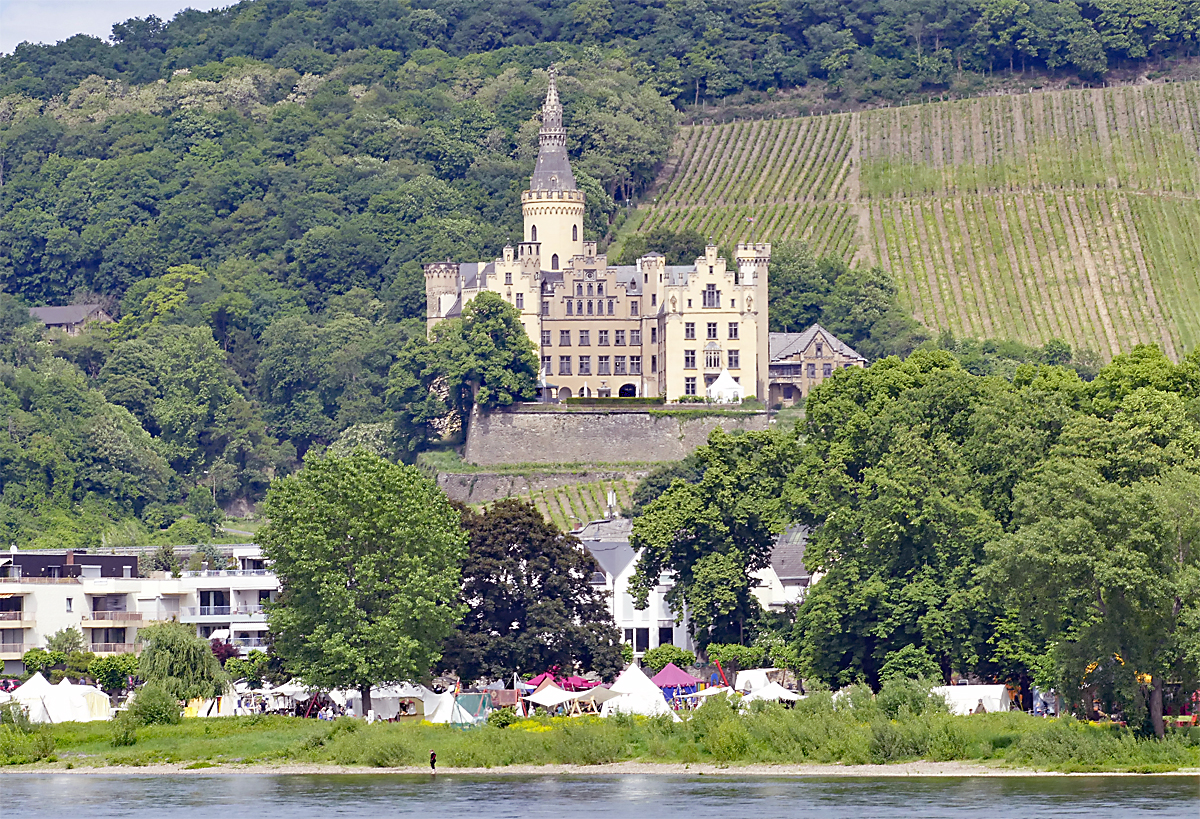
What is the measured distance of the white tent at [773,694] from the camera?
270 ft

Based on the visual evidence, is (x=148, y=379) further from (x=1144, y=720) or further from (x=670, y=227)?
(x=1144, y=720)

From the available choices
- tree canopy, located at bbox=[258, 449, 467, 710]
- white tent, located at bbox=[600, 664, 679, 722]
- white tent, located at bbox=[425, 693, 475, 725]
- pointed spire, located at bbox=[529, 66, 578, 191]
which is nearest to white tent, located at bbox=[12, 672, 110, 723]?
tree canopy, located at bbox=[258, 449, 467, 710]

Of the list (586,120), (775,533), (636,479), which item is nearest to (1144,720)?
(775,533)

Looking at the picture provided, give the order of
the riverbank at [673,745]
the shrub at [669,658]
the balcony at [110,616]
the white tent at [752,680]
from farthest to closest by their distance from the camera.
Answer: the balcony at [110,616], the shrub at [669,658], the white tent at [752,680], the riverbank at [673,745]

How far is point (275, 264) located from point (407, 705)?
4510 inches

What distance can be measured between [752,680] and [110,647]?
30635mm

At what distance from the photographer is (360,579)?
274 ft

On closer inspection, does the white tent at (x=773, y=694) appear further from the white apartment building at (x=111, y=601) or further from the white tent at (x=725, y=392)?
the white tent at (x=725, y=392)

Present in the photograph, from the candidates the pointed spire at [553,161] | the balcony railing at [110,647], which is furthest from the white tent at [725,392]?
the balcony railing at [110,647]

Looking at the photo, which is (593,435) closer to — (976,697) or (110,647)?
(110,647)

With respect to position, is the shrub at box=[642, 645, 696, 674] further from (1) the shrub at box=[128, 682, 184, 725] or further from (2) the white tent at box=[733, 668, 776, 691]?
(1) the shrub at box=[128, 682, 184, 725]

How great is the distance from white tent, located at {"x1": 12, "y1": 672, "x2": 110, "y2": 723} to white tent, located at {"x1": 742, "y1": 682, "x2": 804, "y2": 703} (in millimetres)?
22125

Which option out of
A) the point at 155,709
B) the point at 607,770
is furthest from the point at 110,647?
the point at 607,770

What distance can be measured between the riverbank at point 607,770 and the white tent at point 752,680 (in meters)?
11.2
